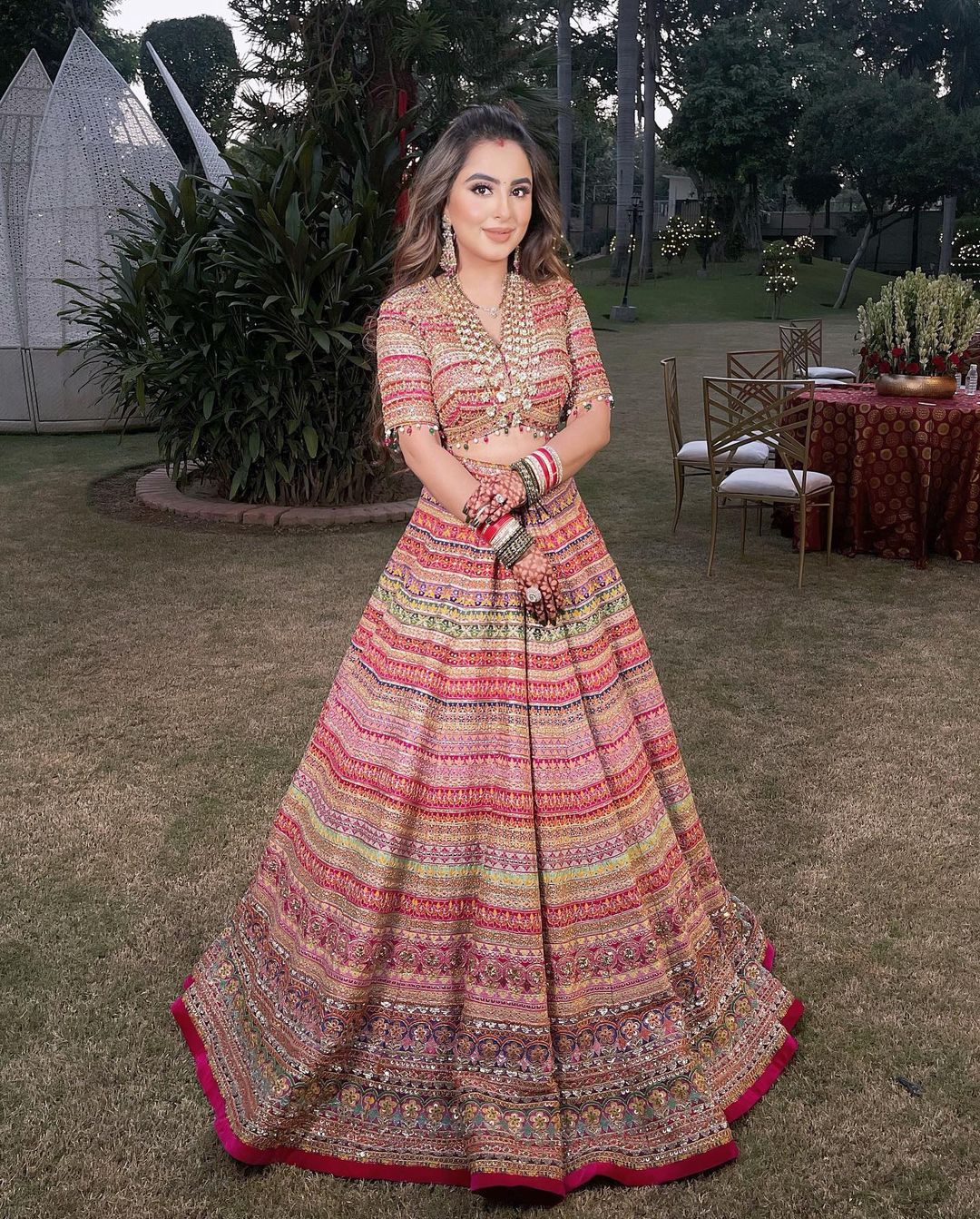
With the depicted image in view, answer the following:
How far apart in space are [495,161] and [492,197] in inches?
2.4

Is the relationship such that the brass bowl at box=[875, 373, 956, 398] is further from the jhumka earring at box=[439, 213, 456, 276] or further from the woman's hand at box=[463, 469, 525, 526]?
the woman's hand at box=[463, 469, 525, 526]

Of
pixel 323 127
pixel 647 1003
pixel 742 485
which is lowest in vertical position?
pixel 647 1003

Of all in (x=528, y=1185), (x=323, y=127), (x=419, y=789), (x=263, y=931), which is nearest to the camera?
(x=528, y=1185)

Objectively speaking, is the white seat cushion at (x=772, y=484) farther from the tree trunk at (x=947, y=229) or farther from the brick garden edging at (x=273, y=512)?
the tree trunk at (x=947, y=229)

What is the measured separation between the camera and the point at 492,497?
1757 millimetres

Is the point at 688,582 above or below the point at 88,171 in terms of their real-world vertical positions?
below

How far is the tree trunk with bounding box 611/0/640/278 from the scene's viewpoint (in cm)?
2231

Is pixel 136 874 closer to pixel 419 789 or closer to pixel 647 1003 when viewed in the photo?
pixel 419 789

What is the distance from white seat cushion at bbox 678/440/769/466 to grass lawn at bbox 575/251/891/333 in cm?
1533

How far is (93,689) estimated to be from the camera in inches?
157

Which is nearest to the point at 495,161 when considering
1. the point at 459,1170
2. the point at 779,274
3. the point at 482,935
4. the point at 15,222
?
the point at 482,935

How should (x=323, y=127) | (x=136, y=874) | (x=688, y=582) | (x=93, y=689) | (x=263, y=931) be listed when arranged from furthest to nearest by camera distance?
(x=323, y=127) < (x=688, y=582) < (x=93, y=689) < (x=136, y=874) < (x=263, y=931)

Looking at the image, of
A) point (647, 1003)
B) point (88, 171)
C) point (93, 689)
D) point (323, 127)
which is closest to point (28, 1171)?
point (647, 1003)

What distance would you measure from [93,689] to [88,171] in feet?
26.1
